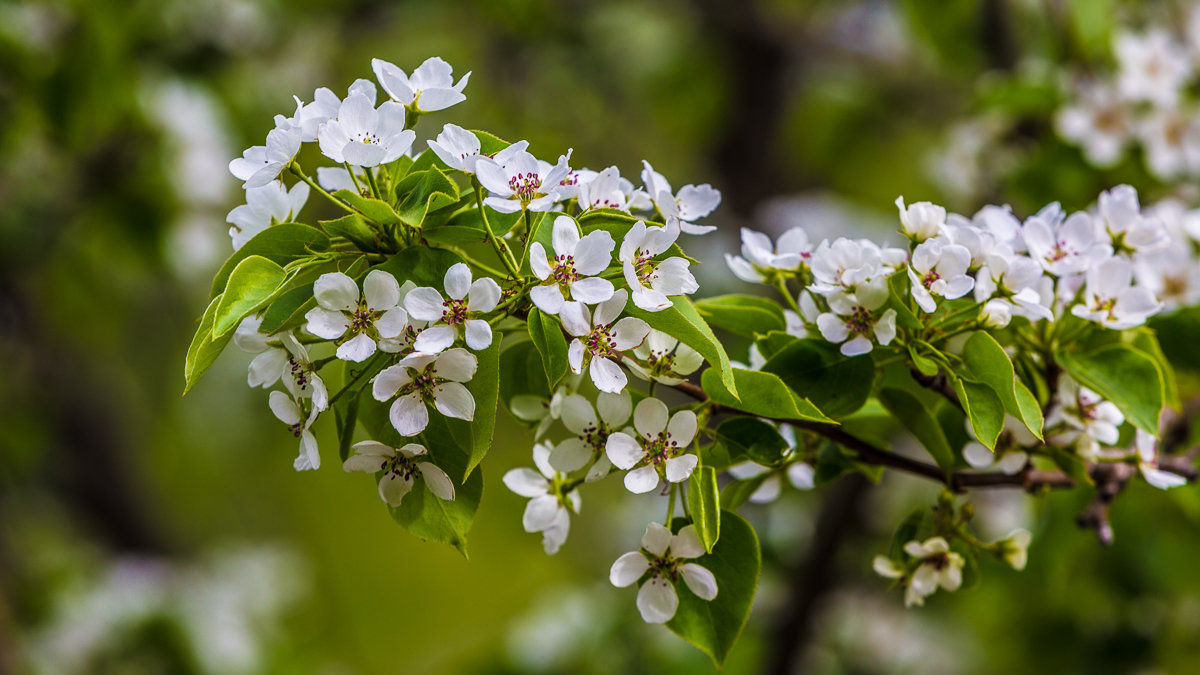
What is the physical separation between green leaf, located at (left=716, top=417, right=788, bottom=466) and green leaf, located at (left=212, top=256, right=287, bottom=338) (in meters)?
0.24

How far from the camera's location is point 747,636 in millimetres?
1681

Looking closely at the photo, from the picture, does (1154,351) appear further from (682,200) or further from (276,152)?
(276,152)

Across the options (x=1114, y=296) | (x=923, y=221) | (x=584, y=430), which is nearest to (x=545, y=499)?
(x=584, y=430)

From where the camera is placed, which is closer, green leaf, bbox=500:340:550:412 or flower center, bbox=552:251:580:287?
flower center, bbox=552:251:580:287

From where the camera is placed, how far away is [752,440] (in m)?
0.54

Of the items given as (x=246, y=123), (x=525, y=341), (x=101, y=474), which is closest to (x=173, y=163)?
(x=246, y=123)

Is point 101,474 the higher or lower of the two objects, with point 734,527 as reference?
lower

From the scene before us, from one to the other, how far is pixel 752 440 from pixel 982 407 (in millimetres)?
122

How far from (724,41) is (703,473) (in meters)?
2.14

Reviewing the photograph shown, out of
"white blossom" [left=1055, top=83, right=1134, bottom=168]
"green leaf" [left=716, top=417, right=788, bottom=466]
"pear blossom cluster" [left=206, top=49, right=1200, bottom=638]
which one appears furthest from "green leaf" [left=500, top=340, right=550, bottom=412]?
"white blossom" [left=1055, top=83, right=1134, bottom=168]

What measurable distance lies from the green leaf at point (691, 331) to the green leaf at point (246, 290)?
174 mm

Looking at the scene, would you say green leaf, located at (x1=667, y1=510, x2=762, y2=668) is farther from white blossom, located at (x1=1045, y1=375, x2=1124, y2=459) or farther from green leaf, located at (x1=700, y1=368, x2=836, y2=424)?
white blossom, located at (x1=1045, y1=375, x2=1124, y2=459)

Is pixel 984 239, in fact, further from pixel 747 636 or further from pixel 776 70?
pixel 776 70

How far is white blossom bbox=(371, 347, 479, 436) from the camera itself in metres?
0.46
